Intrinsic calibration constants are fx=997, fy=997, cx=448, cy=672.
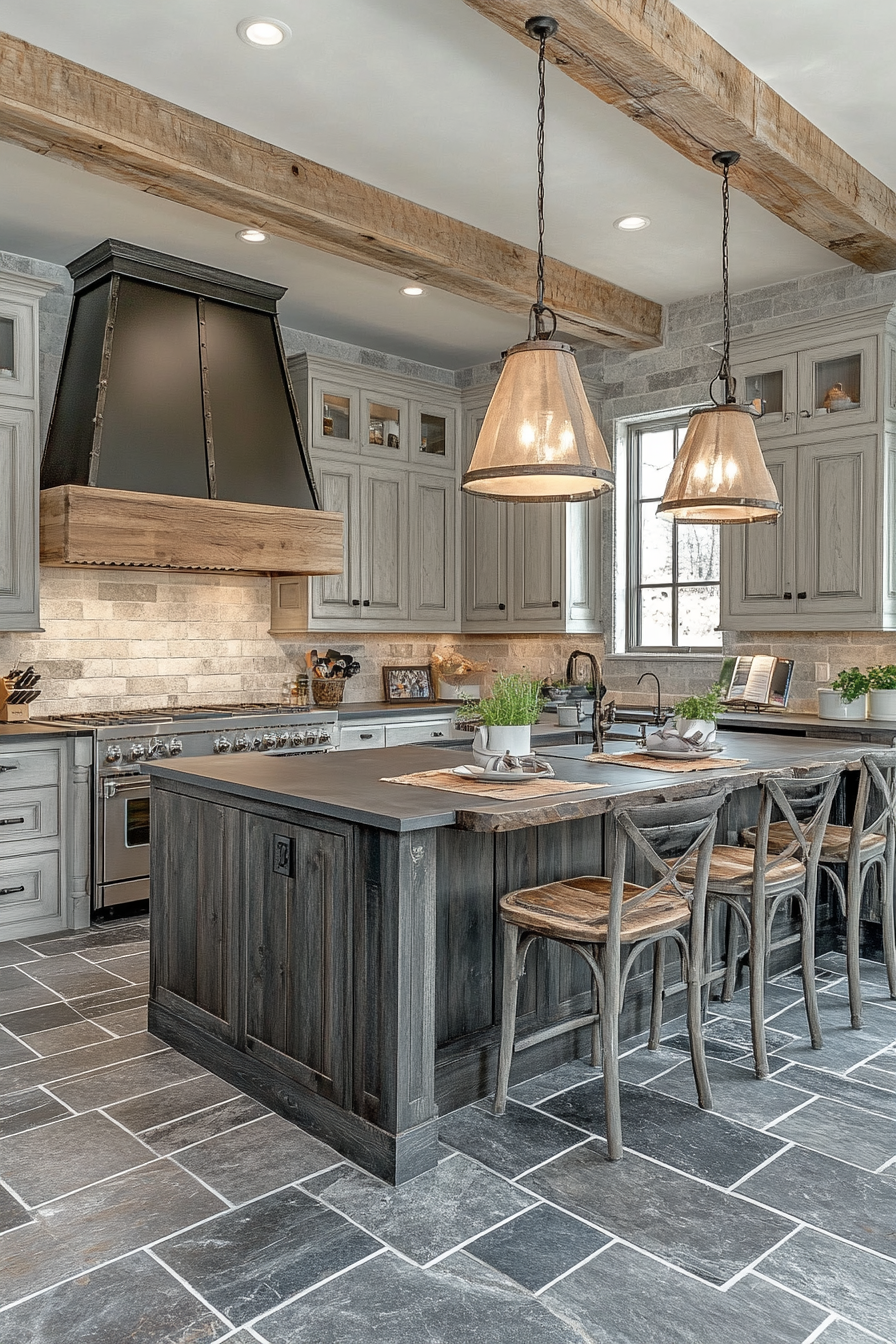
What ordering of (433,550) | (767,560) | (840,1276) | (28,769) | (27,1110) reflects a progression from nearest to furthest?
(840,1276) → (27,1110) → (28,769) → (767,560) → (433,550)

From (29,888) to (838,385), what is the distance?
14.9ft

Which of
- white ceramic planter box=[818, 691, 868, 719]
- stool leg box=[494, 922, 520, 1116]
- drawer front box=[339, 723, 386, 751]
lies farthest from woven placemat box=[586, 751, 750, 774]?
drawer front box=[339, 723, 386, 751]

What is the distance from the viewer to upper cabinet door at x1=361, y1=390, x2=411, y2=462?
6.08 m

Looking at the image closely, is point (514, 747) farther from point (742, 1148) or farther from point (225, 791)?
point (742, 1148)

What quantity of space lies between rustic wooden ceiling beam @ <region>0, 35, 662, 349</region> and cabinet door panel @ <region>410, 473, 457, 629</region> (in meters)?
1.50

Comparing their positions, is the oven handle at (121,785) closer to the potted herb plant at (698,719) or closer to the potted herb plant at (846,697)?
the potted herb plant at (698,719)

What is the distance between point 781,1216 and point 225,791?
5.80 ft

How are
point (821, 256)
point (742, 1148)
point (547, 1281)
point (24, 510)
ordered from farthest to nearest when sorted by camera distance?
point (821, 256) → point (24, 510) → point (742, 1148) → point (547, 1281)

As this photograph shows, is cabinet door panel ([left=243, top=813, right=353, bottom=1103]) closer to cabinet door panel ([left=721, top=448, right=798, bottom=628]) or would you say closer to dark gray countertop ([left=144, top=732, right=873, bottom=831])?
dark gray countertop ([left=144, top=732, right=873, bottom=831])

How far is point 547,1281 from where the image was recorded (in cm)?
199

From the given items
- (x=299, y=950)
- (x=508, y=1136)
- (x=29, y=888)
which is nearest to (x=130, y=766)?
(x=29, y=888)

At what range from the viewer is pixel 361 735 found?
5.75m

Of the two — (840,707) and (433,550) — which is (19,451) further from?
(840,707)

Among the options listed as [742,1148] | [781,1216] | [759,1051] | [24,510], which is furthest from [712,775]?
[24,510]
